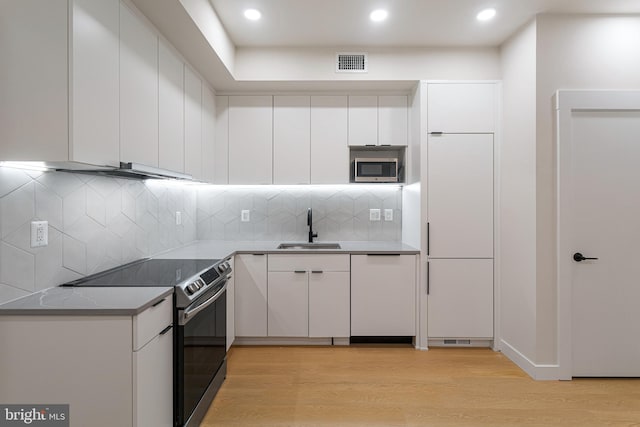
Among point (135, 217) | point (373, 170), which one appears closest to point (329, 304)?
point (373, 170)

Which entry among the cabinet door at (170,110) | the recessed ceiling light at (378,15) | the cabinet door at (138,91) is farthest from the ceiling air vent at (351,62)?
the cabinet door at (138,91)

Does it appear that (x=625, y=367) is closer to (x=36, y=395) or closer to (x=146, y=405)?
(x=146, y=405)

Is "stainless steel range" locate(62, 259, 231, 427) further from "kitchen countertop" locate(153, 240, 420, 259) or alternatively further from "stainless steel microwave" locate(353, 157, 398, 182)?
"stainless steel microwave" locate(353, 157, 398, 182)

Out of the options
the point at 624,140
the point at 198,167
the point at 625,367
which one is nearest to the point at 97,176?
the point at 198,167

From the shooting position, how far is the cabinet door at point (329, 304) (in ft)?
10.1

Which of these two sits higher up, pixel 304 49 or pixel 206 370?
pixel 304 49

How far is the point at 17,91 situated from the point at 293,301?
2.38 metres

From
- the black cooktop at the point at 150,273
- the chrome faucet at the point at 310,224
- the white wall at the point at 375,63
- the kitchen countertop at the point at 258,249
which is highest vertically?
the white wall at the point at 375,63

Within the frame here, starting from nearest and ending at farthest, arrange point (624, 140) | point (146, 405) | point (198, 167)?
1. point (146, 405)
2. point (624, 140)
3. point (198, 167)

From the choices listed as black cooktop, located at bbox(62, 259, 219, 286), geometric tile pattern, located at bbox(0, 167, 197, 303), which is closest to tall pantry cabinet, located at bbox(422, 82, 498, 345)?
black cooktop, located at bbox(62, 259, 219, 286)

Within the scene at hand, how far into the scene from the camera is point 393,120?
11.1 ft

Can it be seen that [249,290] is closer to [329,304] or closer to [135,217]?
[329,304]

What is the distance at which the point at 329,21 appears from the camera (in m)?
2.70

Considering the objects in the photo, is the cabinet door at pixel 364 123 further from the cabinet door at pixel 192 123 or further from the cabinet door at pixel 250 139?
the cabinet door at pixel 192 123
